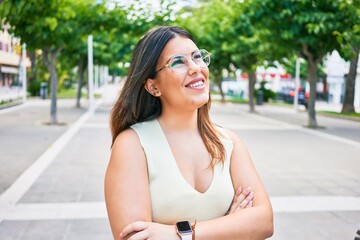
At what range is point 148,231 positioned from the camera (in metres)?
1.86

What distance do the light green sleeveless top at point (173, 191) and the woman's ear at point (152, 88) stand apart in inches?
6.4

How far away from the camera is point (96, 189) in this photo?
7.21m

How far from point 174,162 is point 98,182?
5.90m

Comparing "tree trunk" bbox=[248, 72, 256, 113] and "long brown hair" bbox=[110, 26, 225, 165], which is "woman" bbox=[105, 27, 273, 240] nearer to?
"long brown hair" bbox=[110, 26, 225, 165]

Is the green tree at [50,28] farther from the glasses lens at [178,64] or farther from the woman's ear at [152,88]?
the glasses lens at [178,64]

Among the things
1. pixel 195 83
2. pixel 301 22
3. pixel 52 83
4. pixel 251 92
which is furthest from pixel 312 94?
pixel 195 83

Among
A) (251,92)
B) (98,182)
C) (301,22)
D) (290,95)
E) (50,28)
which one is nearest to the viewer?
(98,182)

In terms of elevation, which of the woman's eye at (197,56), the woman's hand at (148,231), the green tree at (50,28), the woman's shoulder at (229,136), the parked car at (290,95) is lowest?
the parked car at (290,95)

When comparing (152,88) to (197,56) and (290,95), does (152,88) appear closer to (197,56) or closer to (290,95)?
(197,56)

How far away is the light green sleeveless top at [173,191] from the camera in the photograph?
196 centimetres

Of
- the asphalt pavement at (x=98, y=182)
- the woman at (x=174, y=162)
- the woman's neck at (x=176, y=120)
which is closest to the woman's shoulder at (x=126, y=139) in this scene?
the woman at (x=174, y=162)

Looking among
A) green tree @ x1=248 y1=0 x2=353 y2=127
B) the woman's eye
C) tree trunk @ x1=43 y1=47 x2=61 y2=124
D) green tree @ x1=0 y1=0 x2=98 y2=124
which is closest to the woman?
the woman's eye

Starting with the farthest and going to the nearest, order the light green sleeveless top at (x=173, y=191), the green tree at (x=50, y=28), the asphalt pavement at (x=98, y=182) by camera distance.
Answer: the green tree at (x=50, y=28)
the asphalt pavement at (x=98, y=182)
the light green sleeveless top at (x=173, y=191)

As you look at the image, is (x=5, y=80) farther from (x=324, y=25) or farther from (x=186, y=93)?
(x=186, y=93)
